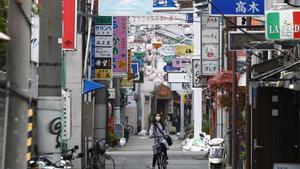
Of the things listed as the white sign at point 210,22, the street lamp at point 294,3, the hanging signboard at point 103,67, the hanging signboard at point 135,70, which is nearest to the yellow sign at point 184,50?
the hanging signboard at point 135,70

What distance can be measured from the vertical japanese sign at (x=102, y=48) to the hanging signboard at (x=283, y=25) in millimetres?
11021

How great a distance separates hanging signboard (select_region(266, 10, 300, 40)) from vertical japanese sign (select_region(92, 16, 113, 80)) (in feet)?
36.2

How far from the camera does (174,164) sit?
25.8 metres

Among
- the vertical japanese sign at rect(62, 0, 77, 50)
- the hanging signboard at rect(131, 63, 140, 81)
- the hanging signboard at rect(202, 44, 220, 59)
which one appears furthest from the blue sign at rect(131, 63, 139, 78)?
the vertical japanese sign at rect(62, 0, 77, 50)

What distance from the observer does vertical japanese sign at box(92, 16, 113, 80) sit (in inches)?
838

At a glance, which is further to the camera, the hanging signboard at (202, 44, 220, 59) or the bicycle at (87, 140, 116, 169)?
the hanging signboard at (202, 44, 220, 59)

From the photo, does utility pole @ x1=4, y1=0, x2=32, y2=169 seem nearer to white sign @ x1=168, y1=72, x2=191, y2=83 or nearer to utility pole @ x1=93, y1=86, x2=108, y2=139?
utility pole @ x1=93, y1=86, x2=108, y2=139

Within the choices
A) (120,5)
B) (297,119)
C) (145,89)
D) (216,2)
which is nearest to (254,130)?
(297,119)

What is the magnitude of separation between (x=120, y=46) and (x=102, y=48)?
6473 mm

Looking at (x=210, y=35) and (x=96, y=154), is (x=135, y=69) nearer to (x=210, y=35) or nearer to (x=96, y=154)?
(x=210, y=35)

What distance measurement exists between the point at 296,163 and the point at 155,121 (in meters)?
7.32

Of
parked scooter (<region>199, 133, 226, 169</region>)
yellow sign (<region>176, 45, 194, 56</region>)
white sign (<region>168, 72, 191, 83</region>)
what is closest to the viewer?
parked scooter (<region>199, 133, 226, 169</region>)

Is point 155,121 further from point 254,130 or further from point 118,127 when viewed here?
point 118,127

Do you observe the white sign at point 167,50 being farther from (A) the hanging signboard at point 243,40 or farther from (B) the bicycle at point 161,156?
(A) the hanging signboard at point 243,40
